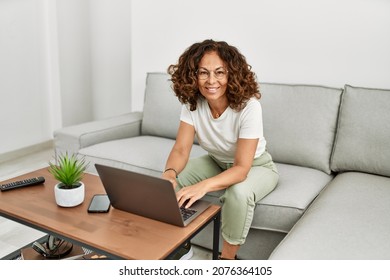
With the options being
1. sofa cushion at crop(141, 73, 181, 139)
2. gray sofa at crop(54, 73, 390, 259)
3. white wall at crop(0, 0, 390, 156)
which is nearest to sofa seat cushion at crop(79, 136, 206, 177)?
gray sofa at crop(54, 73, 390, 259)

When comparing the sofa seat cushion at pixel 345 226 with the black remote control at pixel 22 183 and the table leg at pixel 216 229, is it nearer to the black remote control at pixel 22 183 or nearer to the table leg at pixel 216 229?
the table leg at pixel 216 229

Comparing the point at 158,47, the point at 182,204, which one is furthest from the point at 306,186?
the point at 158,47

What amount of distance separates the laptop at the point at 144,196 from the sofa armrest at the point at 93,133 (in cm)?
99

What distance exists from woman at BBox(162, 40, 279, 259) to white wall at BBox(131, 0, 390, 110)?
77 cm

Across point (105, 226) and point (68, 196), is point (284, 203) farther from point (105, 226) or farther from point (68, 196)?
point (68, 196)

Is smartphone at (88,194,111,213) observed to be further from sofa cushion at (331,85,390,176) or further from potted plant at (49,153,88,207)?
sofa cushion at (331,85,390,176)

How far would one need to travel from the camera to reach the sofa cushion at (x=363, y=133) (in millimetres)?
1883

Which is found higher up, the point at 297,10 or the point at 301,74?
the point at 297,10

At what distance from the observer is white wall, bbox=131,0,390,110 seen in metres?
2.12

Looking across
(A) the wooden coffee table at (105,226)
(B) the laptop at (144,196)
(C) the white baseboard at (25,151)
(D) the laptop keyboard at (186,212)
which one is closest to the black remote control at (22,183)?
(A) the wooden coffee table at (105,226)

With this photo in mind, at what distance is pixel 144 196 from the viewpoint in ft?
4.18

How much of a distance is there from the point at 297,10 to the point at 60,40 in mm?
2183
